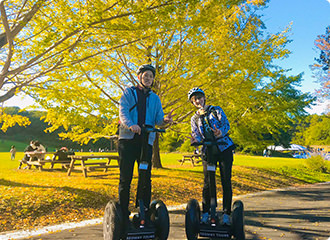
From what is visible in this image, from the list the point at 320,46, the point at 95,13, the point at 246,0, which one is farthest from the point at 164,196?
the point at 320,46

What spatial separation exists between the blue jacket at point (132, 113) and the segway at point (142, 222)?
17 cm

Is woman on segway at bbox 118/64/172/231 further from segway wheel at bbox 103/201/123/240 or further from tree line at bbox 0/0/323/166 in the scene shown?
tree line at bbox 0/0/323/166

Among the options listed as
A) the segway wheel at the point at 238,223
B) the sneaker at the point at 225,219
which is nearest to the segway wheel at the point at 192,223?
the sneaker at the point at 225,219

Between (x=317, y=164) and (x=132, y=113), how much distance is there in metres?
17.3

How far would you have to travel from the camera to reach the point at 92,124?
28.1 feet

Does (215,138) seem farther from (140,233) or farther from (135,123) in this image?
(140,233)

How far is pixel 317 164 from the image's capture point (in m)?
17.2

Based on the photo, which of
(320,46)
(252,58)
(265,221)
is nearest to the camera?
(265,221)

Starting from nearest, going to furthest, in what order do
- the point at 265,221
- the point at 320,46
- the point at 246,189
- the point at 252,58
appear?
the point at 265,221
the point at 252,58
the point at 246,189
the point at 320,46

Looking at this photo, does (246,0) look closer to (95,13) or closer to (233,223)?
(95,13)

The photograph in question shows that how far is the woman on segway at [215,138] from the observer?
3688mm

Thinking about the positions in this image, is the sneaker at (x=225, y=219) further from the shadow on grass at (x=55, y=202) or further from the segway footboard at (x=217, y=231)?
the shadow on grass at (x=55, y=202)

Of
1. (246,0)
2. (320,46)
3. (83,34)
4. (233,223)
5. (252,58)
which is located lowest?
(233,223)

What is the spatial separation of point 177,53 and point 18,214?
622 cm
